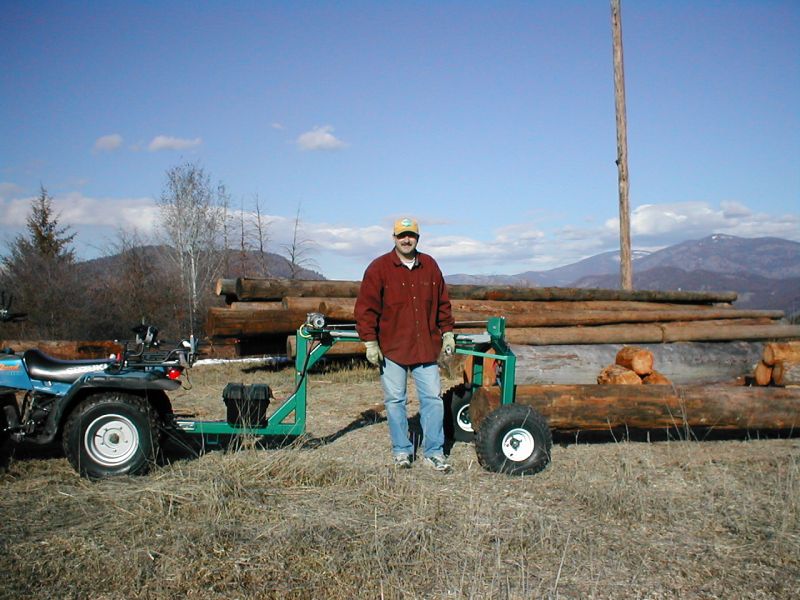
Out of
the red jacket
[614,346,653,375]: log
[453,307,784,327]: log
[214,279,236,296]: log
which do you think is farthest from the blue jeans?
[214,279,236,296]: log

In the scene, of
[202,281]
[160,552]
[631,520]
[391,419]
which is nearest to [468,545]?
[631,520]

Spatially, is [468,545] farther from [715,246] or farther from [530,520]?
[715,246]

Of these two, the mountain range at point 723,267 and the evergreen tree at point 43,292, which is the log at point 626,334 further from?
the mountain range at point 723,267

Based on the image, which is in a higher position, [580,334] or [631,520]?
[580,334]

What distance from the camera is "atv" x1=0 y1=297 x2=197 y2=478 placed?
561 centimetres

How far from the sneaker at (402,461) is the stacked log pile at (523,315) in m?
5.45

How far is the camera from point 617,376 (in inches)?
356

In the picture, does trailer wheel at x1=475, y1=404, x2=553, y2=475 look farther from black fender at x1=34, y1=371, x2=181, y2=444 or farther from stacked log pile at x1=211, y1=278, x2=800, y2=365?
stacked log pile at x1=211, y1=278, x2=800, y2=365

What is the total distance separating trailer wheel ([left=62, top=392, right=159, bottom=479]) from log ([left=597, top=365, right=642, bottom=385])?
222 inches

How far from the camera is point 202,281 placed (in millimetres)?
36188

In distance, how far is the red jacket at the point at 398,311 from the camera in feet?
19.9

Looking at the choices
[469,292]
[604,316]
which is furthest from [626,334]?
[469,292]

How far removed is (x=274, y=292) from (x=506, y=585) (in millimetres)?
9886

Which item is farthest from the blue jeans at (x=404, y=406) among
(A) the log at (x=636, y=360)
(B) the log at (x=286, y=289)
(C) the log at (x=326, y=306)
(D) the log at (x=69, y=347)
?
(D) the log at (x=69, y=347)
